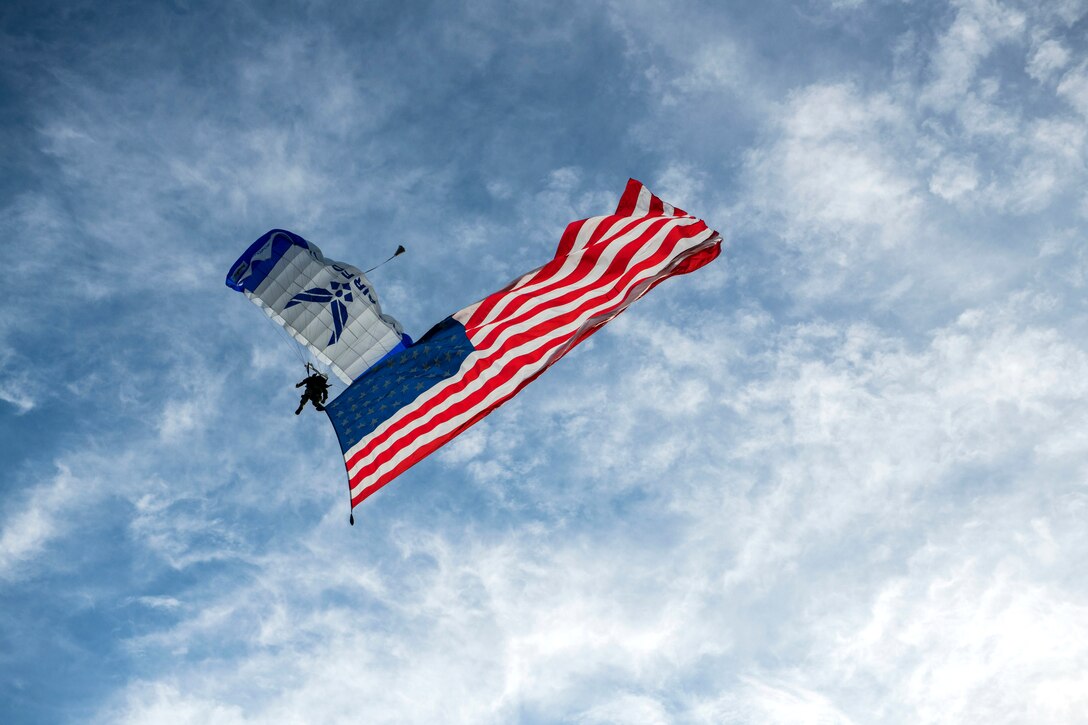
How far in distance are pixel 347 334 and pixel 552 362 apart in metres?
9.01

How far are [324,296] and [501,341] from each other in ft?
28.9

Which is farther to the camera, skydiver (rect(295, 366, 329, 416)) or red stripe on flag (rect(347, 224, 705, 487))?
skydiver (rect(295, 366, 329, 416))

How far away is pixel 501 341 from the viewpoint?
1678 centimetres

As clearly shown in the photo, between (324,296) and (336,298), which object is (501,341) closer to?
(336,298)

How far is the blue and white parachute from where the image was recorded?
921 inches

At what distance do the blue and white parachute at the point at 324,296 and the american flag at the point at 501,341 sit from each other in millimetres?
6762

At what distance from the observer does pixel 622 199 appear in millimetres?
18234

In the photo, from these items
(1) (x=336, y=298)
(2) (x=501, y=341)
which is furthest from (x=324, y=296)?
(2) (x=501, y=341)

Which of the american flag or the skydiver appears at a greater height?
the skydiver

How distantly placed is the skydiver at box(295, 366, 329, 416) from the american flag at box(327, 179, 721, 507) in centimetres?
800

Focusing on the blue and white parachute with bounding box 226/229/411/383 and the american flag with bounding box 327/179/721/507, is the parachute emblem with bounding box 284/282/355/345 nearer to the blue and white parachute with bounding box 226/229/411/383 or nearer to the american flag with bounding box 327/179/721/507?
the blue and white parachute with bounding box 226/229/411/383

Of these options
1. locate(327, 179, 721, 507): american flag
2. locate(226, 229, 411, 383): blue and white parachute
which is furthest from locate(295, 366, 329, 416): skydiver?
locate(327, 179, 721, 507): american flag

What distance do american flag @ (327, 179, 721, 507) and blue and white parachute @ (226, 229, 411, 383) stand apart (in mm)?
6762

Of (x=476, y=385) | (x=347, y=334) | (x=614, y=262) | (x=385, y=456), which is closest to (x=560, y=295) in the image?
(x=614, y=262)
